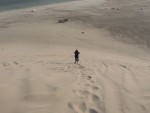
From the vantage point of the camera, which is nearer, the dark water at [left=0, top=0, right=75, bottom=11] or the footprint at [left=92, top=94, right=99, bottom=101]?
the footprint at [left=92, top=94, right=99, bottom=101]

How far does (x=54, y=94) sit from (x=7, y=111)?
5.28 feet

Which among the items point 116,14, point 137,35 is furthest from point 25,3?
point 137,35

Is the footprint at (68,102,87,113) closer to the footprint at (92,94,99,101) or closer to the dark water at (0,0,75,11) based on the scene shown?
the footprint at (92,94,99,101)

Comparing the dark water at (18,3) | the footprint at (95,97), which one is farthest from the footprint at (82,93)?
the dark water at (18,3)

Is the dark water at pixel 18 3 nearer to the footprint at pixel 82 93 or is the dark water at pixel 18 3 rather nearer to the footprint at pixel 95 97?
the footprint at pixel 82 93

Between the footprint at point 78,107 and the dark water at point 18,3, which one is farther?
the dark water at point 18,3

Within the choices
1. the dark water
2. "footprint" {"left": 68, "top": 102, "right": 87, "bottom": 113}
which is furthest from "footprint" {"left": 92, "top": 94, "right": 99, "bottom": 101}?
the dark water

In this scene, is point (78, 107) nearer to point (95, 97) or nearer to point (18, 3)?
point (95, 97)

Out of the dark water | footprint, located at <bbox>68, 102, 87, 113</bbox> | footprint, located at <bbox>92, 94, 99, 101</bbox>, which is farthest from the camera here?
the dark water

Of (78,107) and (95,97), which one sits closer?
(78,107)

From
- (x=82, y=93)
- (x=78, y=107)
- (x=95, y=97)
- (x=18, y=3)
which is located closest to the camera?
(x=78, y=107)

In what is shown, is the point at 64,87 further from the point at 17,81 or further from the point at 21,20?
the point at 21,20

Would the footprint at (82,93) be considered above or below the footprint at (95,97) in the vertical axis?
above

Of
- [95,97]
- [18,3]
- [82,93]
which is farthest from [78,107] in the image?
[18,3]
